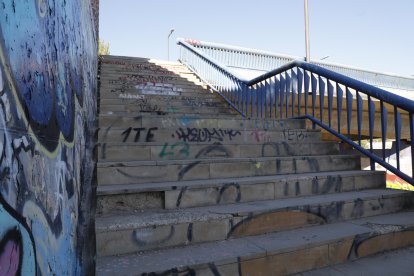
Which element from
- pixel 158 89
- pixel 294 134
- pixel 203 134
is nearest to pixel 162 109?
pixel 158 89

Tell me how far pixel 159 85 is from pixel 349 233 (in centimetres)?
629

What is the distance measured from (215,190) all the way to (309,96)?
Answer: 12.4 ft

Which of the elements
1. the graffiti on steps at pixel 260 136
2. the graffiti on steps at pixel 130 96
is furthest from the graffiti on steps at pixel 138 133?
the graffiti on steps at pixel 130 96

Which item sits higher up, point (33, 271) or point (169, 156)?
point (169, 156)

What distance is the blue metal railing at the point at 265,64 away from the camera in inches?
452

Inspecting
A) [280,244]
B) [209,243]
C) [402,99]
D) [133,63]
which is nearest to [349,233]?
[280,244]

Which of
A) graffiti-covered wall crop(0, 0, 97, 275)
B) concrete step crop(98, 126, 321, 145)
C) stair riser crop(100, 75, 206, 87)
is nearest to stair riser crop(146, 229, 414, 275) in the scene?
graffiti-covered wall crop(0, 0, 97, 275)

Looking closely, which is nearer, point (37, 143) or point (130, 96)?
point (37, 143)

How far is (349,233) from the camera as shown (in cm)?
248

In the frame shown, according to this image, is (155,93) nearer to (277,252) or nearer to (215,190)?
(215,190)

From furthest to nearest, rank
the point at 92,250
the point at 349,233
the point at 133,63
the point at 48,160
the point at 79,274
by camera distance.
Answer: the point at 133,63 < the point at 349,233 < the point at 92,250 < the point at 79,274 < the point at 48,160

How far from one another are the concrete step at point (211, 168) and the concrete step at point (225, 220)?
0.50 m

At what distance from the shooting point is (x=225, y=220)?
7.78 ft

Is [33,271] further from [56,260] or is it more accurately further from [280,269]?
[280,269]
